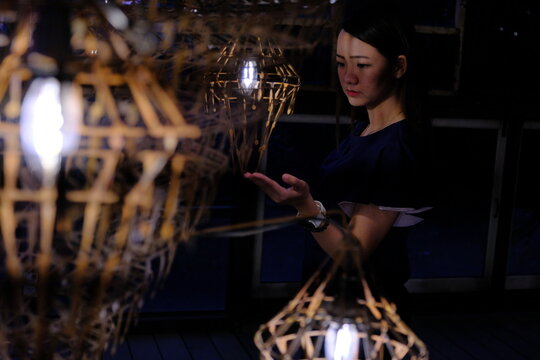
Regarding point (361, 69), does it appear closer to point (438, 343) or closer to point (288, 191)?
point (288, 191)

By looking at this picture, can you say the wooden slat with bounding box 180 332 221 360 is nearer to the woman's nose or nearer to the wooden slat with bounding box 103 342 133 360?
the wooden slat with bounding box 103 342 133 360

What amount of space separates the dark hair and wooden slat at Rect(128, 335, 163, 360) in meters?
2.27

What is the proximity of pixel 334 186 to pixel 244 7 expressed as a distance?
1.00 meters

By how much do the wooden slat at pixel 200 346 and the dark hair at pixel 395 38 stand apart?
7.28 ft

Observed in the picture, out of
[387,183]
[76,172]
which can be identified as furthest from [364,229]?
[76,172]

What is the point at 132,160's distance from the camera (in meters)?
0.59

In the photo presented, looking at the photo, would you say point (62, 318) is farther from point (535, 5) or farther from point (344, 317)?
point (535, 5)

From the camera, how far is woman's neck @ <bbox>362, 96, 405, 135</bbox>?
5.19 ft

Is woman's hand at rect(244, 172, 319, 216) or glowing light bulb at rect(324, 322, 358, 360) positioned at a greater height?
woman's hand at rect(244, 172, 319, 216)

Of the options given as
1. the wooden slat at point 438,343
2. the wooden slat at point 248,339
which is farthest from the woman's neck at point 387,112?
the wooden slat at point 438,343

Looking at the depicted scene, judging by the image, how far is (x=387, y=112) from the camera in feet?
5.23

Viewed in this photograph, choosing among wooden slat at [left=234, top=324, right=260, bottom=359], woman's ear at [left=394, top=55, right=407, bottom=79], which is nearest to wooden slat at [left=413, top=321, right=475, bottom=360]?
wooden slat at [left=234, top=324, right=260, bottom=359]

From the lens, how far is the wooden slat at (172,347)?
340 centimetres

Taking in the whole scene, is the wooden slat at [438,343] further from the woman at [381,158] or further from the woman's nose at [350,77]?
the woman's nose at [350,77]
